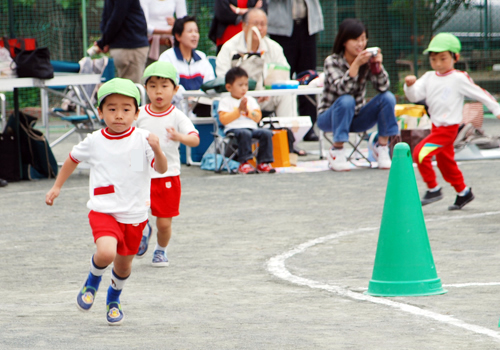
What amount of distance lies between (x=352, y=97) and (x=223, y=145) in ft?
5.64

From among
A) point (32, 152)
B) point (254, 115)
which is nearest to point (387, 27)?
point (254, 115)

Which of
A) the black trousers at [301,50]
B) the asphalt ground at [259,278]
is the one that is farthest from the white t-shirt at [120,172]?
the black trousers at [301,50]

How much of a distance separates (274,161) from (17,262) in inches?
225

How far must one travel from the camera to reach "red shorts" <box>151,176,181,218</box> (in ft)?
20.9

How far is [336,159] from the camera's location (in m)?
11.4

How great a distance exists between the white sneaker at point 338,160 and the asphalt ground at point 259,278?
4.88 feet

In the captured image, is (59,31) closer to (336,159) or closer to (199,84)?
(199,84)

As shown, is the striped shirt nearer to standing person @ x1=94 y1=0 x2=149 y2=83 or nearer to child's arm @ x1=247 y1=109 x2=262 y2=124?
child's arm @ x1=247 y1=109 x2=262 y2=124

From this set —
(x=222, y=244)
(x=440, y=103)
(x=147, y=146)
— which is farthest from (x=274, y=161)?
(x=147, y=146)

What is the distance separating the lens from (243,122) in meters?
11.4

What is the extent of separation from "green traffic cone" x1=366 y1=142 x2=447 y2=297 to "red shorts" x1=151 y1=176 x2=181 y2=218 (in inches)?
65.9

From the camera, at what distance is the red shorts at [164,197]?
636 cm

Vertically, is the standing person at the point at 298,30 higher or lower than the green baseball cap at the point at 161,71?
higher

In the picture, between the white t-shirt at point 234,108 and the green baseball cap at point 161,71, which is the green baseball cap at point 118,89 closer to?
the green baseball cap at point 161,71
